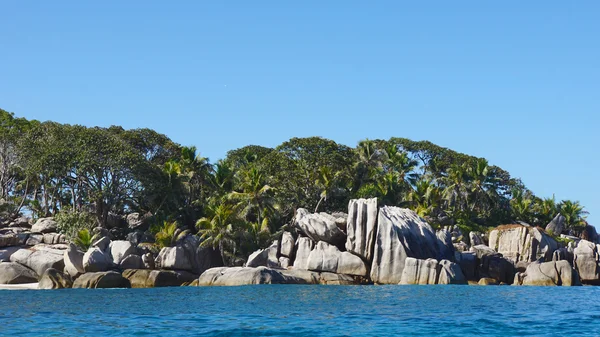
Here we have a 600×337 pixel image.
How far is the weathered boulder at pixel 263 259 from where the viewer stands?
48219 mm

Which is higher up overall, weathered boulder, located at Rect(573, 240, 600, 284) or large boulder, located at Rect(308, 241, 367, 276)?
weathered boulder, located at Rect(573, 240, 600, 284)

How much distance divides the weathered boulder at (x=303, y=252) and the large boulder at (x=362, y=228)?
3043mm

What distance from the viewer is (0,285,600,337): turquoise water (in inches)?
762

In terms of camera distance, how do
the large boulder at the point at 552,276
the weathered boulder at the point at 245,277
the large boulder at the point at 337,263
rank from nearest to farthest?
the weathered boulder at the point at 245,277 < the large boulder at the point at 552,276 < the large boulder at the point at 337,263

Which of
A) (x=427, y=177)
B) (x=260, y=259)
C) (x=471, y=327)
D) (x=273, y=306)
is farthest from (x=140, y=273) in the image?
(x=427, y=177)

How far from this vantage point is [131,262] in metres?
47.5

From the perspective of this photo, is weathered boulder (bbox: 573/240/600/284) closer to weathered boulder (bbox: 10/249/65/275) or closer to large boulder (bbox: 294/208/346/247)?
large boulder (bbox: 294/208/346/247)

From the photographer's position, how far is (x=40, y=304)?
28.7 m

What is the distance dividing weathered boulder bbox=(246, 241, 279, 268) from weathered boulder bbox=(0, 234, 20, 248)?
62.0ft

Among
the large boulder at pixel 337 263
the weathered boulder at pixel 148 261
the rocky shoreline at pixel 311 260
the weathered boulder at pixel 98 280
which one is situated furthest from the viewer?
the weathered boulder at pixel 148 261

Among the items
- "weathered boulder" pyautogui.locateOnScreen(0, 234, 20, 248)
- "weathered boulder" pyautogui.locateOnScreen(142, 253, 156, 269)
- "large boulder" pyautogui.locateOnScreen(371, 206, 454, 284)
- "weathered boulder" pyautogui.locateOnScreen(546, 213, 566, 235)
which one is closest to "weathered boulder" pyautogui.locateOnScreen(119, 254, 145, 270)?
"weathered boulder" pyautogui.locateOnScreen(142, 253, 156, 269)

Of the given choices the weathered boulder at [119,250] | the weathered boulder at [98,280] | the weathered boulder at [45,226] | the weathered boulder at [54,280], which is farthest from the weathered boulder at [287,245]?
the weathered boulder at [45,226]

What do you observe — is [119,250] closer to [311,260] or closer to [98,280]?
[98,280]

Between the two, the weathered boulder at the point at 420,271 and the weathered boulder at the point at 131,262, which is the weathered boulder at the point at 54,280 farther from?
the weathered boulder at the point at 420,271
